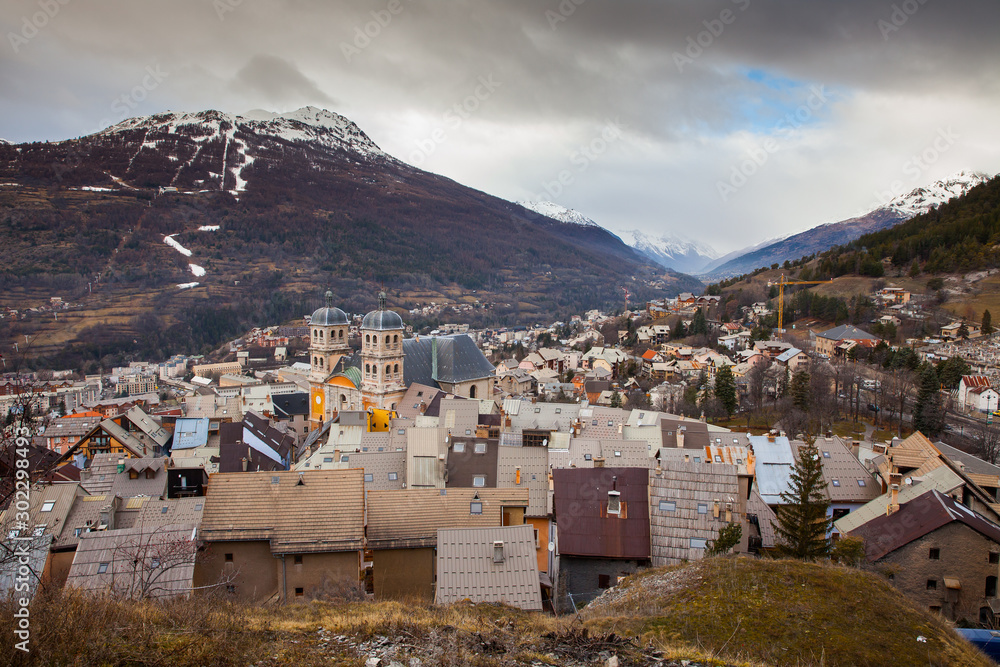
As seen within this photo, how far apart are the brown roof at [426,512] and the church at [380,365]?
1278 inches

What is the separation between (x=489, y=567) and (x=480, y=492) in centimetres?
590

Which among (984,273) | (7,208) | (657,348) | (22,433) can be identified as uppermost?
(7,208)

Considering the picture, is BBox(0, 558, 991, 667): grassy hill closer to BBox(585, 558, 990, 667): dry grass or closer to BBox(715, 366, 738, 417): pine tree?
BBox(585, 558, 990, 667): dry grass

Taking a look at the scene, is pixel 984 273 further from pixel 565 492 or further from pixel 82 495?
pixel 82 495

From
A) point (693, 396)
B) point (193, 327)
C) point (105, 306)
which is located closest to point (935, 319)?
point (693, 396)

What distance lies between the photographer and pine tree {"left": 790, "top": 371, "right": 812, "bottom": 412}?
5291 centimetres

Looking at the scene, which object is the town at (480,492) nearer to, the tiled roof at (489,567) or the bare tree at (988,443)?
the tiled roof at (489,567)

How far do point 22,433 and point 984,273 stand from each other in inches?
4694

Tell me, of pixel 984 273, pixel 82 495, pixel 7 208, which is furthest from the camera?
pixel 7 208

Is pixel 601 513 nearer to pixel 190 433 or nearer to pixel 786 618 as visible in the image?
pixel 786 618

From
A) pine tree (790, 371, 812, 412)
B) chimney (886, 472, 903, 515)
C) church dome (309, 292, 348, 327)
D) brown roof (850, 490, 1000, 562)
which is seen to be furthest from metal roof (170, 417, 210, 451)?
pine tree (790, 371, 812, 412)

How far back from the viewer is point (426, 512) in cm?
1859

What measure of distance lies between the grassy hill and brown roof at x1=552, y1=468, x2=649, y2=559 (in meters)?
4.18

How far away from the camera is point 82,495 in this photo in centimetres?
2344
